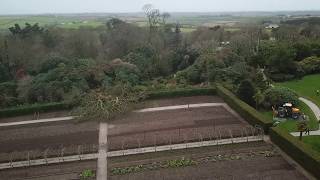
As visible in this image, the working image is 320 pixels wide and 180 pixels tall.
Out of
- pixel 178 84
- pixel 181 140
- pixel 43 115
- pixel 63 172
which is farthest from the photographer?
pixel 178 84

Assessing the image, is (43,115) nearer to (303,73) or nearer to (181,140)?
(181,140)

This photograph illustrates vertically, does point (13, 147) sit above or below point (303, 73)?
below

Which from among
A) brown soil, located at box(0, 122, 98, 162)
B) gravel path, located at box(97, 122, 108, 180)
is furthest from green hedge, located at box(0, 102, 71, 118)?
gravel path, located at box(97, 122, 108, 180)

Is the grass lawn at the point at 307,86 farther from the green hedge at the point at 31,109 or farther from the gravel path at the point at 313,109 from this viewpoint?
the green hedge at the point at 31,109

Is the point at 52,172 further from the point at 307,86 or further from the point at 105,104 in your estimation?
the point at 307,86

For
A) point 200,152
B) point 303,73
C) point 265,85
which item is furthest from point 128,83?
point 303,73

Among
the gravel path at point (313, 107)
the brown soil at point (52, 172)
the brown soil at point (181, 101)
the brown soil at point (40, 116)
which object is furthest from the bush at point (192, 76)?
the brown soil at point (52, 172)

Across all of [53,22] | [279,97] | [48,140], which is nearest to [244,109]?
[279,97]
